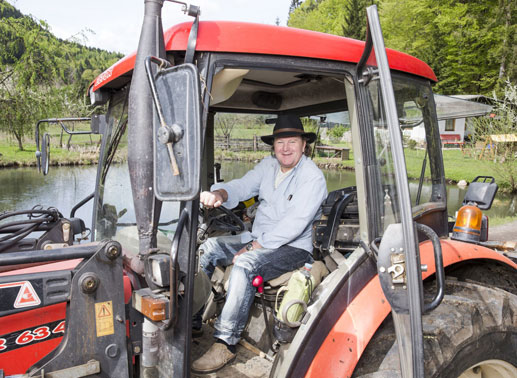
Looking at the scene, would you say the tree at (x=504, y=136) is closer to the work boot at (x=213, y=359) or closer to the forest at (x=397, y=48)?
the forest at (x=397, y=48)

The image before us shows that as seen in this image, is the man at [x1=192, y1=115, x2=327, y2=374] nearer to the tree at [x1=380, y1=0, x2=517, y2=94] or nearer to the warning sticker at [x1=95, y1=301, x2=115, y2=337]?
the warning sticker at [x1=95, y1=301, x2=115, y2=337]

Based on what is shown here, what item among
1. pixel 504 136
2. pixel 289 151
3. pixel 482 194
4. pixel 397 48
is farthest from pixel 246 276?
pixel 397 48

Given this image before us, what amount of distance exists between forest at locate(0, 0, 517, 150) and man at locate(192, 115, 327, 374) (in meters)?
11.2

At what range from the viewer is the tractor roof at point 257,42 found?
1.71 m

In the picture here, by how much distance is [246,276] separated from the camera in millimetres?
2318

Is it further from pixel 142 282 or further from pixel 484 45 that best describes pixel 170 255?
pixel 484 45

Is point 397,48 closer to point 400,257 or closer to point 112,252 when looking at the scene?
point 400,257

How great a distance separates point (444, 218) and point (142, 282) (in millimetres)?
1784

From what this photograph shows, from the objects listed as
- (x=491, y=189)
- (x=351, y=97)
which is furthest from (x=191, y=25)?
(x=491, y=189)

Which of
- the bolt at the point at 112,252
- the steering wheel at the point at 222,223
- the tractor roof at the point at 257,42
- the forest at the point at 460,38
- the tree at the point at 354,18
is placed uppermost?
the tree at the point at 354,18

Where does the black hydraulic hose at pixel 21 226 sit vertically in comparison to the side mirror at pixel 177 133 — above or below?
below

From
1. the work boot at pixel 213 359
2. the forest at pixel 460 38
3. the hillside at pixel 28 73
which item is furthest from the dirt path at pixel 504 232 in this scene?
the forest at pixel 460 38

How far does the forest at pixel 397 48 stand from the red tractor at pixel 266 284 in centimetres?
1105

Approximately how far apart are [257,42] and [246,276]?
123cm
